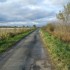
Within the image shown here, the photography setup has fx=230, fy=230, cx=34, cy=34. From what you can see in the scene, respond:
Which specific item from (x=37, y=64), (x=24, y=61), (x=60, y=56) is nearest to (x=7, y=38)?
(x=24, y=61)

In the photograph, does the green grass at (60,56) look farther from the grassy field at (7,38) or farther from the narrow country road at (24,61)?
the grassy field at (7,38)

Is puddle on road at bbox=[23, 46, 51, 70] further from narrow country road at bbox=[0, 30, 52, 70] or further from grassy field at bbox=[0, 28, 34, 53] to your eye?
grassy field at bbox=[0, 28, 34, 53]

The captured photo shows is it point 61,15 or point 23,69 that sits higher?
point 61,15

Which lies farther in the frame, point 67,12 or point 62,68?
point 67,12

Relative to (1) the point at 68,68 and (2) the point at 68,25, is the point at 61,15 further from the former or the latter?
(1) the point at 68,68

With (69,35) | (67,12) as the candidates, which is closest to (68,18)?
(67,12)

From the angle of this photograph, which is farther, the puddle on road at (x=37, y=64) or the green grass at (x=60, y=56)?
the puddle on road at (x=37, y=64)

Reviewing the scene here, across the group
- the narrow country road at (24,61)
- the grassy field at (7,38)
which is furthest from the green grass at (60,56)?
the grassy field at (7,38)

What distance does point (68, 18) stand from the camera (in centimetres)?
3703

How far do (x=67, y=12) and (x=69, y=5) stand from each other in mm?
1622

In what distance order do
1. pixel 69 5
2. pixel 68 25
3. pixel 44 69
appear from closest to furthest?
pixel 44 69, pixel 68 25, pixel 69 5

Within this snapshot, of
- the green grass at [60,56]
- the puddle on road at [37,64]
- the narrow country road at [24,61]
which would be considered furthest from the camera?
the narrow country road at [24,61]

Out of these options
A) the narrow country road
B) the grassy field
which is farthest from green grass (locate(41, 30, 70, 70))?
the grassy field

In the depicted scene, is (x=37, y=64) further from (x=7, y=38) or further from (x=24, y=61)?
(x=7, y=38)
